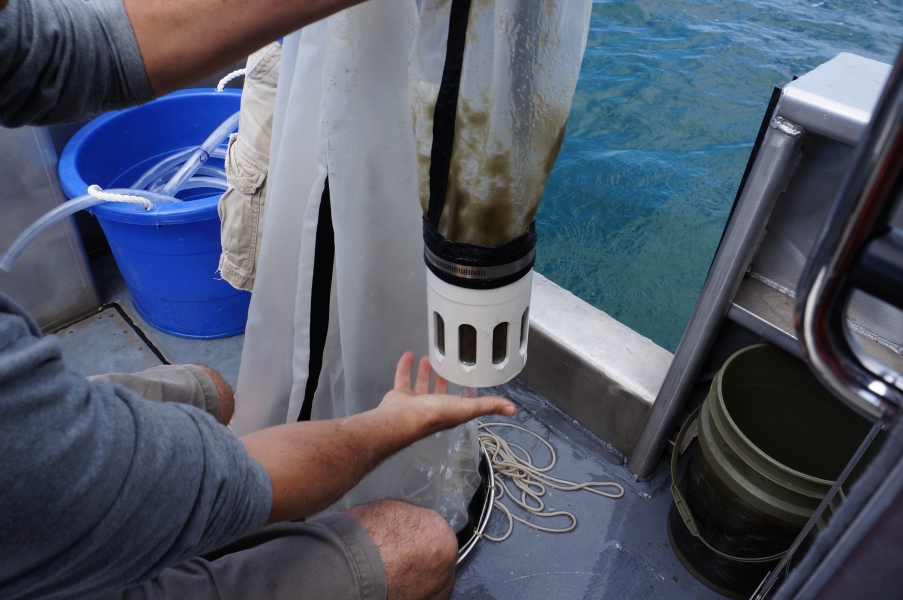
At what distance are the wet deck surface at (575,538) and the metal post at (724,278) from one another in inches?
4.1

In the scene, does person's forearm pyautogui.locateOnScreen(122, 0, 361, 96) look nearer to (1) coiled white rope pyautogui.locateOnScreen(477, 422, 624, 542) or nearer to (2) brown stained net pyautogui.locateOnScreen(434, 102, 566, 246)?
(2) brown stained net pyautogui.locateOnScreen(434, 102, 566, 246)

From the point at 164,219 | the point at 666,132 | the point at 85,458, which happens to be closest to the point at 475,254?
the point at 85,458

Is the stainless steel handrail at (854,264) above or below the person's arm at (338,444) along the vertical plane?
above

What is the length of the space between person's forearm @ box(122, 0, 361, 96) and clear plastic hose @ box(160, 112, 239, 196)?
1.10m

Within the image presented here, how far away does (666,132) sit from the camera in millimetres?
3385

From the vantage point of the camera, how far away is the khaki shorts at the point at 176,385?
1.22 meters

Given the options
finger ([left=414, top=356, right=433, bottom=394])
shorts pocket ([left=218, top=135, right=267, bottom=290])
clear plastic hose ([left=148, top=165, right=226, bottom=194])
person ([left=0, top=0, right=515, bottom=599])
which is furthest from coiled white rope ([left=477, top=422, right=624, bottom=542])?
clear plastic hose ([left=148, top=165, right=226, bottom=194])

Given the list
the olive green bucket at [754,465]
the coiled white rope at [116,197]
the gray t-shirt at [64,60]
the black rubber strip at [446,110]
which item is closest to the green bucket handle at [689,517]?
the olive green bucket at [754,465]

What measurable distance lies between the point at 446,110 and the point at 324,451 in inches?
19.9

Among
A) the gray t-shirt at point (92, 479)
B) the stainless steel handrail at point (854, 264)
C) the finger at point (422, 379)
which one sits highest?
the stainless steel handrail at point (854, 264)

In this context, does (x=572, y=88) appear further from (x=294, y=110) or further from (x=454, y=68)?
(x=294, y=110)

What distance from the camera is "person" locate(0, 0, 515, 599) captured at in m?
0.55

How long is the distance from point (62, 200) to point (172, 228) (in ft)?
1.39

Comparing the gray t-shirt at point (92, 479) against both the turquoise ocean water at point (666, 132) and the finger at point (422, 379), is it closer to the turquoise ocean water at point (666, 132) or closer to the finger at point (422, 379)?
the finger at point (422, 379)
